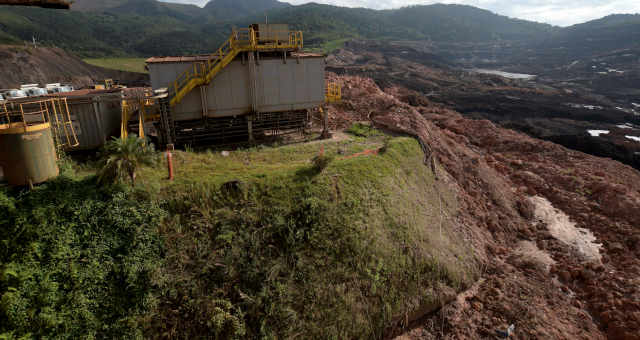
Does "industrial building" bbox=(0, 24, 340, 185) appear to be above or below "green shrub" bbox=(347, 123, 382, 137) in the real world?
above

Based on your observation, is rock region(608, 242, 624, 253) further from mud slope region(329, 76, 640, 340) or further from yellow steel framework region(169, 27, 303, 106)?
yellow steel framework region(169, 27, 303, 106)

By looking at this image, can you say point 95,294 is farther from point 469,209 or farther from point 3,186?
point 469,209

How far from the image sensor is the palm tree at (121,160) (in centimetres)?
1097

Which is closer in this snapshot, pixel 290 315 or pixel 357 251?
pixel 290 315

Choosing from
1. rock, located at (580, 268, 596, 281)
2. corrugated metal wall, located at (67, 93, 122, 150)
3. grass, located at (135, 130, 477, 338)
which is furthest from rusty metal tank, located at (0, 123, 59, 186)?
rock, located at (580, 268, 596, 281)

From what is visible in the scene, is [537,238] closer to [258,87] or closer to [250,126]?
[250,126]

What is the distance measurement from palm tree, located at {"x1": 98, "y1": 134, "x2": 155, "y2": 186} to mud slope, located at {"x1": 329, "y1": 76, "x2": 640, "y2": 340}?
11523 millimetres

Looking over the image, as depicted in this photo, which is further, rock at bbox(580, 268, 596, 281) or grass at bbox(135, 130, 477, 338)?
rock at bbox(580, 268, 596, 281)

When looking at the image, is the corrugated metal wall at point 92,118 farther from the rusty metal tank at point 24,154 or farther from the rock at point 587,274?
the rock at point 587,274

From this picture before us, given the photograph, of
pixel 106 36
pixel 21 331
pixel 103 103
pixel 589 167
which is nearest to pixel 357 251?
pixel 21 331

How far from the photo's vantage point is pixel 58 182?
1083 centimetres

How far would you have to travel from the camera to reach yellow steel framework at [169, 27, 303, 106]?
17703mm

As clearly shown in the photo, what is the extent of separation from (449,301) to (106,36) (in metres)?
221

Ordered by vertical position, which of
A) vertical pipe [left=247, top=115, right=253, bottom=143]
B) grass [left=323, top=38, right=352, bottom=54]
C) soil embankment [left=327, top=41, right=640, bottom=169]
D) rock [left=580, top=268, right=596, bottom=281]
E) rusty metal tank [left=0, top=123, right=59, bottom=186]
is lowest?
rock [left=580, top=268, right=596, bottom=281]
